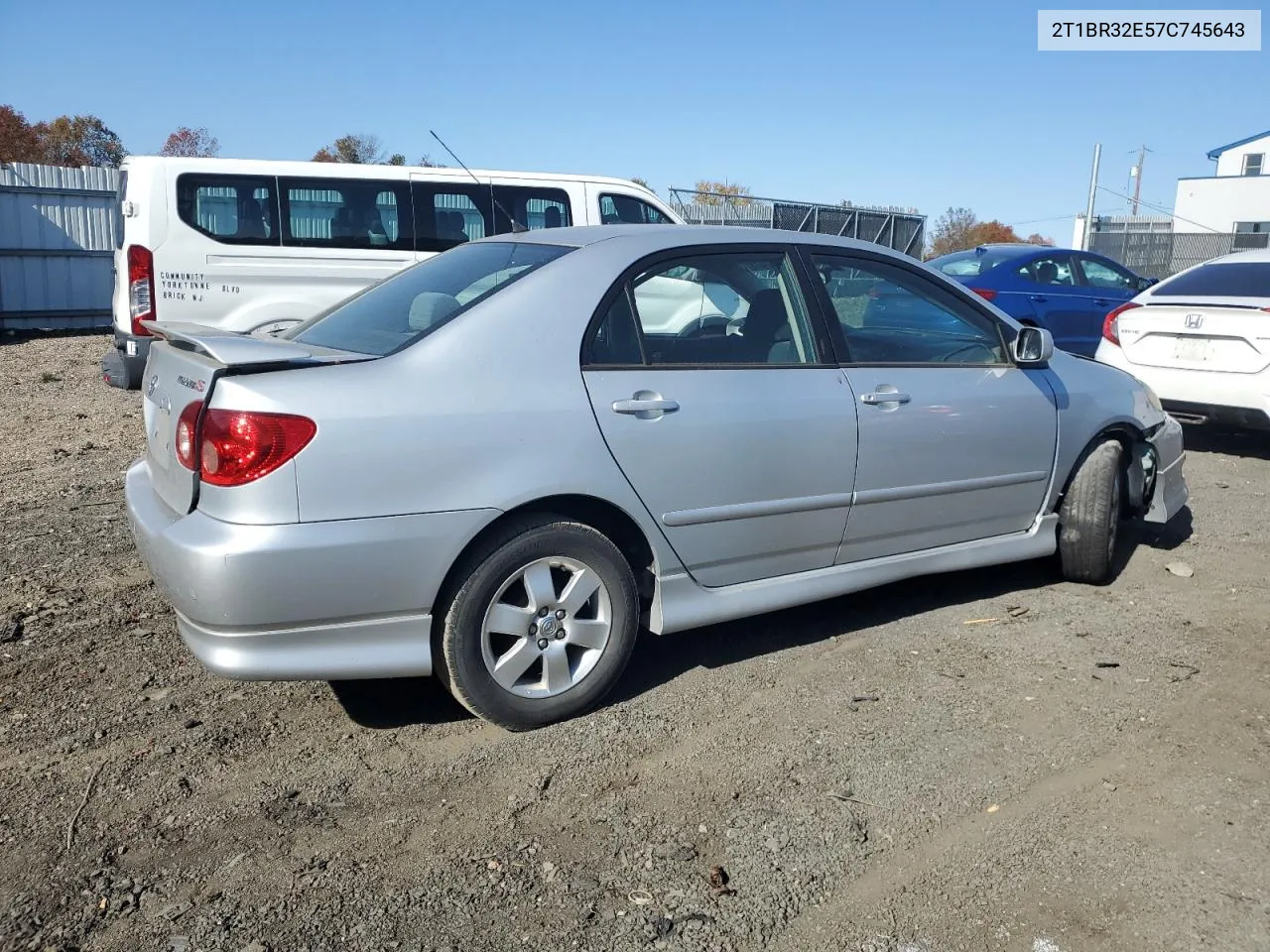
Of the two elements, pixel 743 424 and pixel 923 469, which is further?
pixel 923 469

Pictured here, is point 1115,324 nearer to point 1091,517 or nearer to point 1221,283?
point 1221,283

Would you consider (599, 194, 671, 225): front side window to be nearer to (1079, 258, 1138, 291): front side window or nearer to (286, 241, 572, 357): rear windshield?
(1079, 258, 1138, 291): front side window

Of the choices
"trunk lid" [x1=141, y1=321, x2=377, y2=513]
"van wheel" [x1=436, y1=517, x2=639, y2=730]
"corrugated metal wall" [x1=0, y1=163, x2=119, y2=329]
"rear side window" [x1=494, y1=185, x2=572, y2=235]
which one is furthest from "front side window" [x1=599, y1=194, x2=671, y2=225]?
"corrugated metal wall" [x1=0, y1=163, x2=119, y2=329]

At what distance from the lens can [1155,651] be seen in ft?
14.0

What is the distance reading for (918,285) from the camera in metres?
4.54

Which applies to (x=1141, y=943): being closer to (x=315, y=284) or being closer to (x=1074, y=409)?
(x=1074, y=409)

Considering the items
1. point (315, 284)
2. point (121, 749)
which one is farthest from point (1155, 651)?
point (315, 284)

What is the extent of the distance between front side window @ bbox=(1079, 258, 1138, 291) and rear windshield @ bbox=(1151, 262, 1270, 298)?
2.68 meters

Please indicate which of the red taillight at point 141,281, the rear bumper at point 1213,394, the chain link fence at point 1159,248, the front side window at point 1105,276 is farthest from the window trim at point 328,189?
the chain link fence at point 1159,248

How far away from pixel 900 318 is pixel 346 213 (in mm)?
6564

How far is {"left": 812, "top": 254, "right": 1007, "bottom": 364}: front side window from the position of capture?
167 inches

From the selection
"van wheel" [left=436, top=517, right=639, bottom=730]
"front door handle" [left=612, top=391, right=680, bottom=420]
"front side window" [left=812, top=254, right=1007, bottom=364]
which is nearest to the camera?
"van wheel" [left=436, top=517, right=639, bottom=730]

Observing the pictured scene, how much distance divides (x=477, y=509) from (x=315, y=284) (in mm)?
6904

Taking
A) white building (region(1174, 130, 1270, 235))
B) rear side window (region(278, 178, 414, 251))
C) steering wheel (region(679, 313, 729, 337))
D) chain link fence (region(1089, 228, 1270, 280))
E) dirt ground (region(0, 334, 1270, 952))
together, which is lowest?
dirt ground (region(0, 334, 1270, 952))
